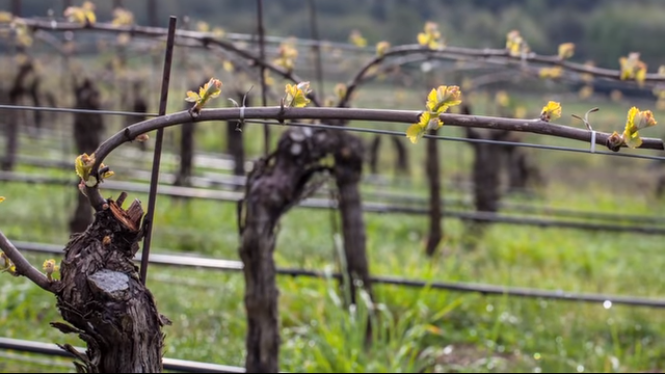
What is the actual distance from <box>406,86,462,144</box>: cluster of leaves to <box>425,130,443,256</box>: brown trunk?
14.4 ft

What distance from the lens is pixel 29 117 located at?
41.0 feet

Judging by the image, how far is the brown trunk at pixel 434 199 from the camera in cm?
612

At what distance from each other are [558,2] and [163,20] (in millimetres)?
10642

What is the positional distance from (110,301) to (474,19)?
686 inches

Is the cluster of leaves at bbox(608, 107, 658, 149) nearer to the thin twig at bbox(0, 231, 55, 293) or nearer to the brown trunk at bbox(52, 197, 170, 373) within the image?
the brown trunk at bbox(52, 197, 170, 373)

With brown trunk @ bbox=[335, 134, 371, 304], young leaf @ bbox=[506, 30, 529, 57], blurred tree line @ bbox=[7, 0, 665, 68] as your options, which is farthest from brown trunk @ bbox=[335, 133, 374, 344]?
blurred tree line @ bbox=[7, 0, 665, 68]

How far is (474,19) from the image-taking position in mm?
18297

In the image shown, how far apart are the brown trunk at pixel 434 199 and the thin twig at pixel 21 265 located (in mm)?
4417

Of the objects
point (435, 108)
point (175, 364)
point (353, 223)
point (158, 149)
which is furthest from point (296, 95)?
point (353, 223)

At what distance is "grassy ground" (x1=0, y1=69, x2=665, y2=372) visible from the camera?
369 cm

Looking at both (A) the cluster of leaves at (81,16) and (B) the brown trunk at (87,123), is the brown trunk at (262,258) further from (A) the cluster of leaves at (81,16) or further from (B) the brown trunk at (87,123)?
(B) the brown trunk at (87,123)

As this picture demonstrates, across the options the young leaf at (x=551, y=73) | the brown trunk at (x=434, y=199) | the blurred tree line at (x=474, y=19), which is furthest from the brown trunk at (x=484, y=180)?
the blurred tree line at (x=474, y=19)

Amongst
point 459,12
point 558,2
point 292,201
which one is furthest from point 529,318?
point 558,2

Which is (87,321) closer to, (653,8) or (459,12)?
(459,12)
